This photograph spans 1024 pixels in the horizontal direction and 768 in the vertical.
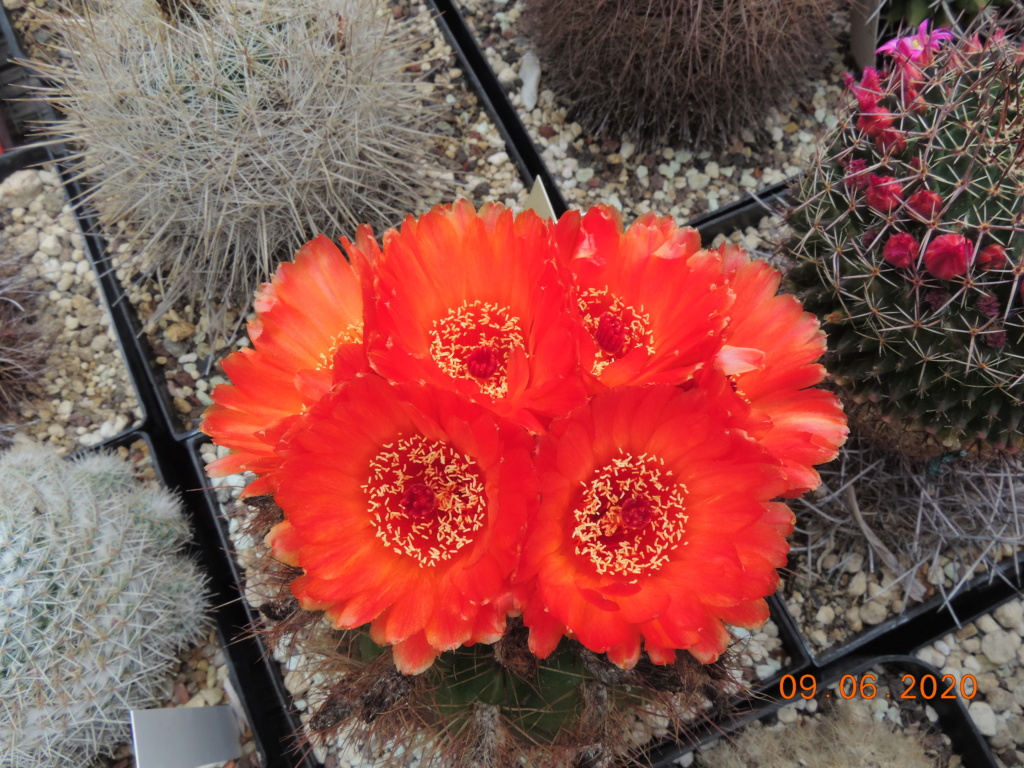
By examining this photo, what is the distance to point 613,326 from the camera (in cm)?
73

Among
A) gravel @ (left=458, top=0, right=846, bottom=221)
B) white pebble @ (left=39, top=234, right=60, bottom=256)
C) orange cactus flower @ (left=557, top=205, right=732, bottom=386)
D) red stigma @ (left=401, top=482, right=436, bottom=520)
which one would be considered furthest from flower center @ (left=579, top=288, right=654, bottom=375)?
white pebble @ (left=39, top=234, right=60, bottom=256)

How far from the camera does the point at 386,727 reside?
3.02 feet

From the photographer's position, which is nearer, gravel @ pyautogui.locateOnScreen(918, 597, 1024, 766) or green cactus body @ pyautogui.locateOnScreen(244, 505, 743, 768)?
green cactus body @ pyautogui.locateOnScreen(244, 505, 743, 768)

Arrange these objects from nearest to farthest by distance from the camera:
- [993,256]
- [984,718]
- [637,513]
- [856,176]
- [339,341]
Result: [637,513] < [339,341] < [993,256] < [856,176] < [984,718]

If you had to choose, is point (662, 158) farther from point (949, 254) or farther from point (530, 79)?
point (949, 254)

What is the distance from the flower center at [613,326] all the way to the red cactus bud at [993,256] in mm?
556

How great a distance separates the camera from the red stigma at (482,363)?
0.73 m

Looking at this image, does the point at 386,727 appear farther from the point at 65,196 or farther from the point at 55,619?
the point at 65,196

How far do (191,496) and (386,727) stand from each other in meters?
0.90

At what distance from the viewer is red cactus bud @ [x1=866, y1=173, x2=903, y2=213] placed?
104 centimetres

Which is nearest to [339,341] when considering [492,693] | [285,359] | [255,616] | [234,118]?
[285,359]

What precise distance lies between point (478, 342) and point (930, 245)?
0.67 metres

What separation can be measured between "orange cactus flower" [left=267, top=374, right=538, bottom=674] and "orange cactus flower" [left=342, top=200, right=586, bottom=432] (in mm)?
31

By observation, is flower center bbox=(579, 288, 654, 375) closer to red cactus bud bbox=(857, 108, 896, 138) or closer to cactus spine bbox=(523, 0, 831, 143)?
red cactus bud bbox=(857, 108, 896, 138)
